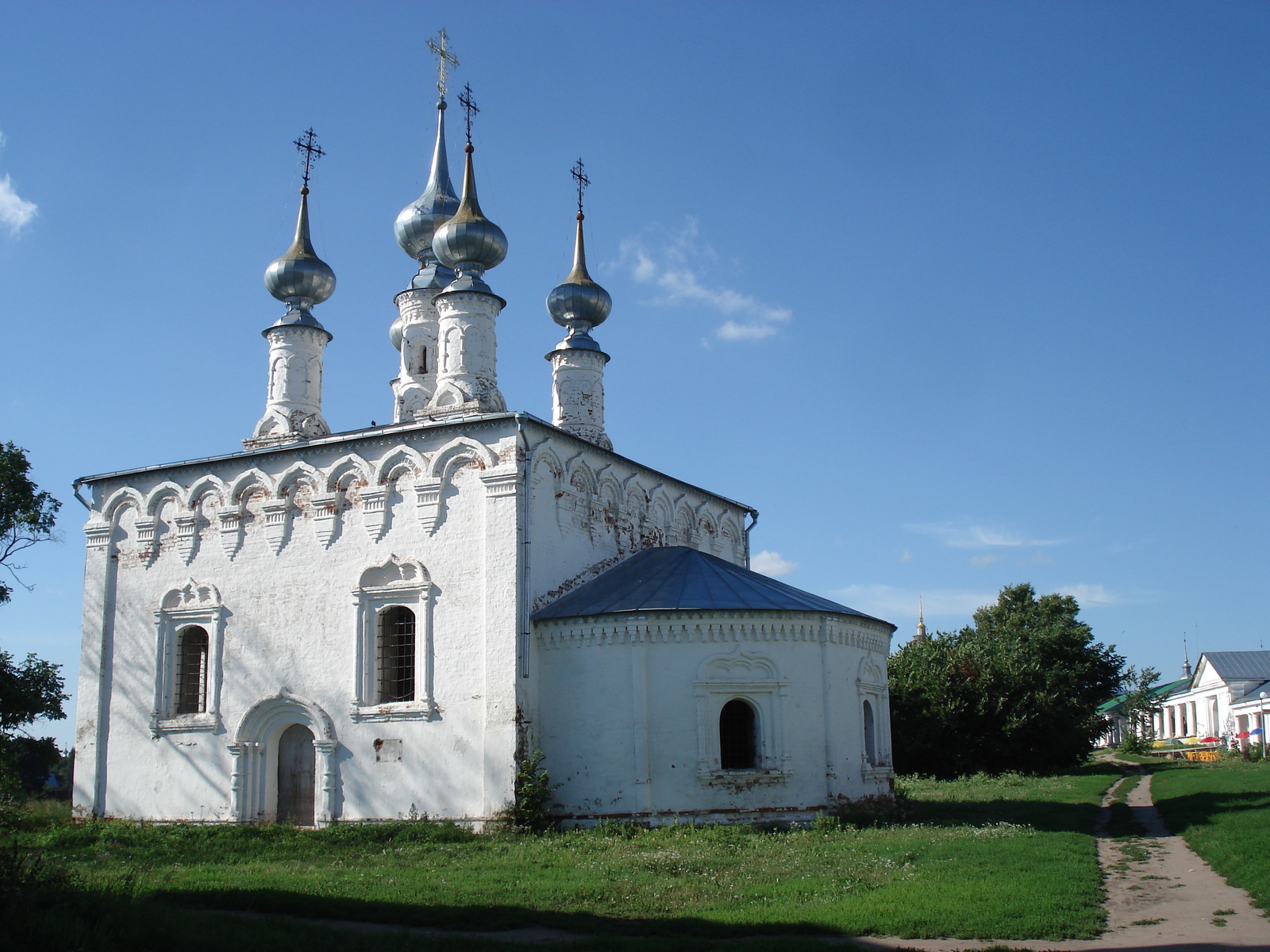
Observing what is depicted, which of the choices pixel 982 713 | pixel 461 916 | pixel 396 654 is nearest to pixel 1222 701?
pixel 982 713

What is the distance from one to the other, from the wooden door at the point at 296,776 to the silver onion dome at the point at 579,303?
8.63 meters

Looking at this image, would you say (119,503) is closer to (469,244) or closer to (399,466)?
(399,466)

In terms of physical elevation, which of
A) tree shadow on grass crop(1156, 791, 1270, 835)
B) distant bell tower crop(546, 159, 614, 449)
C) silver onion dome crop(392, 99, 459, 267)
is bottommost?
tree shadow on grass crop(1156, 791, 1270, 835)

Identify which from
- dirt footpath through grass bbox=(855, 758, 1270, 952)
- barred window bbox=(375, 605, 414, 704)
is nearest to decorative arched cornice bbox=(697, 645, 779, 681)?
barred window bbox=(375, 605, 414, 704)

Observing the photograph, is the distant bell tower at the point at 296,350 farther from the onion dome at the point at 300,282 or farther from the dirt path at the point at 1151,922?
the dirt path at the point at 1151,922

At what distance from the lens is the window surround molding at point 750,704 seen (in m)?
15.1

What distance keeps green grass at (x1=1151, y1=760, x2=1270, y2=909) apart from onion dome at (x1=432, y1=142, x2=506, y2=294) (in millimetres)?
13123

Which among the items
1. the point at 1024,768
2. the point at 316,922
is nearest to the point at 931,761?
the point at 1024,768

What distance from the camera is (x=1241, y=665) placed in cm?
5669

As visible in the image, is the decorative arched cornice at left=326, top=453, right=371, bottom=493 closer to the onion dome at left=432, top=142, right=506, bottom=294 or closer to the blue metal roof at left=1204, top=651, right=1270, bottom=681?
the onion dome at left=432, top=142, right=506, bottom=294

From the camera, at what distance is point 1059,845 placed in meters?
12.4

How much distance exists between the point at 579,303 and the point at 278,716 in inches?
351

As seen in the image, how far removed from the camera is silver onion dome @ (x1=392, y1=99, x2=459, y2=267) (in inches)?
827

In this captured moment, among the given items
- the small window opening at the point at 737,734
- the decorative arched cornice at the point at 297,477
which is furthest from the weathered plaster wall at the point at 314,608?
the small window opening at the point at 737,734
